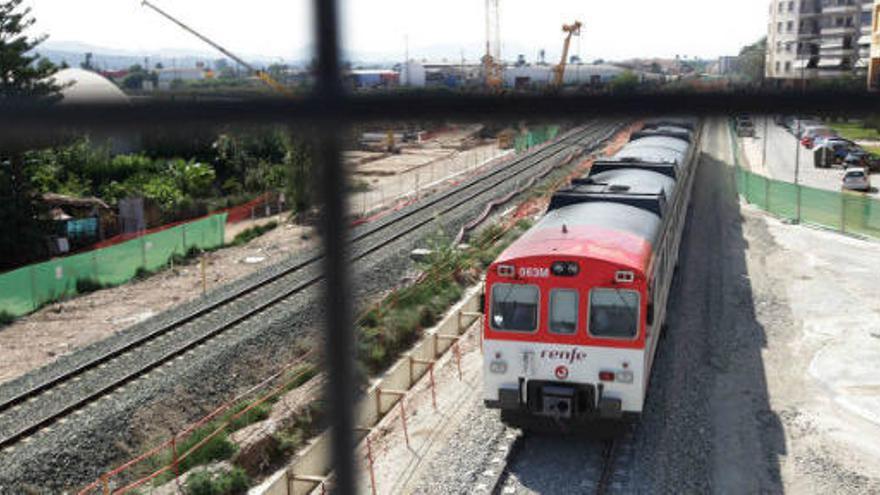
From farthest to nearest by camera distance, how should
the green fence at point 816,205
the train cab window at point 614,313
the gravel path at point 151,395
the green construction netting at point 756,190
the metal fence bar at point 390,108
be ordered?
the green construction netting at point 756,190 → the green fence at point 816,205 → the gravel path at point 151,395 → the train cab window at point 614,313 → the metal fence bar at point 390,108

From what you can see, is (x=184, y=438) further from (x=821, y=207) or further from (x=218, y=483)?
(x=821, y=207)

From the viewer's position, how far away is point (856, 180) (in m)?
23.8

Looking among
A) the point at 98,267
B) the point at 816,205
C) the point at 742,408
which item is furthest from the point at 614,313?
the point at 816,205

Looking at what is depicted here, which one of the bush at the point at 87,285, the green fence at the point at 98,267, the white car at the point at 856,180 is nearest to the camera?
the green fence at the point at 98,267

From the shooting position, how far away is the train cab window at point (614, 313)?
25.1ft

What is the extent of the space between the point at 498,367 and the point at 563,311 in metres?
0.83

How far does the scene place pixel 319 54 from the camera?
1.03 m

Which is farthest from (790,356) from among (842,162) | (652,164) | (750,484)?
(842,162)

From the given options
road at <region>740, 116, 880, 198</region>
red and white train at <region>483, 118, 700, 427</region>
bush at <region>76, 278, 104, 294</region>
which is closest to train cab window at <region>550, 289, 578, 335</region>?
red and white train at <region>483, 118, 700, 427</region>

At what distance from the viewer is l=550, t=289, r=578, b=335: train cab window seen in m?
7.82

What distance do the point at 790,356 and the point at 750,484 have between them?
390 cm

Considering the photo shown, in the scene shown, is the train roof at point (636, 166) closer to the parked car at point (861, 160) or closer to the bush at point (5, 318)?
the bush at point (5, 318)

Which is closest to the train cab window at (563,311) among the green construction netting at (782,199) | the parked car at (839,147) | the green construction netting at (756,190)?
the green construction netting at (782,199)

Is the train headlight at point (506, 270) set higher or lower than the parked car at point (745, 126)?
lower
